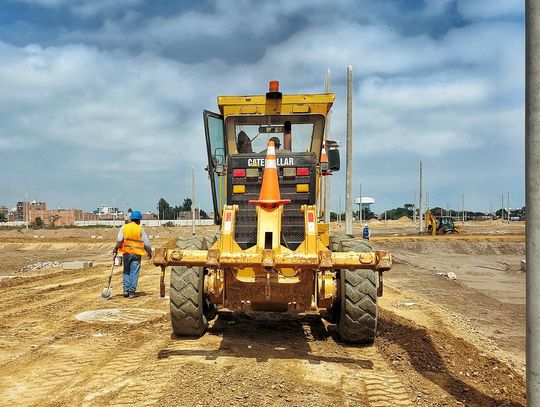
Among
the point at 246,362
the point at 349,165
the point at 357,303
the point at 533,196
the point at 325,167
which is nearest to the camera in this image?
the point at 533,196

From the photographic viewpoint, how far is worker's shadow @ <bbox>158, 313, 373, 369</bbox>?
597cm

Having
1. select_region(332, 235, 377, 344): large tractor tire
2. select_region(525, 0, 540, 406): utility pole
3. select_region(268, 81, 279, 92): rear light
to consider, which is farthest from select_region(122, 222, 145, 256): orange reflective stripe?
select_region(525, 0, 540, 406): utility pole

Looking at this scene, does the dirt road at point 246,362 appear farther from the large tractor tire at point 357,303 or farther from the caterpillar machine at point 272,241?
the caterpillar machine at point 272,241

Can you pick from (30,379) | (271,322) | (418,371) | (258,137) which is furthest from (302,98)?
(30,379)

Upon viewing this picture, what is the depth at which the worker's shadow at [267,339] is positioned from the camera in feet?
19.6

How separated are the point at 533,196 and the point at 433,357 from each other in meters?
3.40

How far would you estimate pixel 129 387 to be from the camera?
4.88 metres

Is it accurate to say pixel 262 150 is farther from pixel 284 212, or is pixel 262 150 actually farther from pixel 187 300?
pixel 187 300

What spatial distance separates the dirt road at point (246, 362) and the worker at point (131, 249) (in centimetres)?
141

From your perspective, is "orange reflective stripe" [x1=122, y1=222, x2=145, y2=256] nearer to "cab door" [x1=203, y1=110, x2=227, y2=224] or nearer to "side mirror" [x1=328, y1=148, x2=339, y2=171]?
"cab door" [x1=203, y1=110, x2=227, y2=224]

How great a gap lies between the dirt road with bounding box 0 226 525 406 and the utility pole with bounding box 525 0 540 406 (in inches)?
55.4

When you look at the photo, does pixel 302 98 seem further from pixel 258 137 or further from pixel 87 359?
pixel 87 359

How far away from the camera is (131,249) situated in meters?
10.9

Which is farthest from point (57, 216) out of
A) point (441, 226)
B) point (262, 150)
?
point (262, 150)
